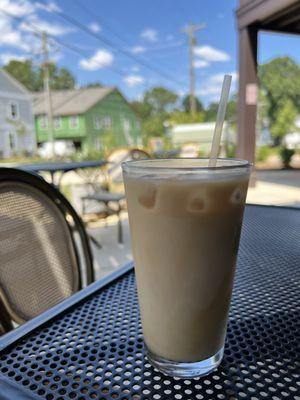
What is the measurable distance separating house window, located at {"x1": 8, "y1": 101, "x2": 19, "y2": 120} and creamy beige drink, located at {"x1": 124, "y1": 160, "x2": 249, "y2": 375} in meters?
27.7

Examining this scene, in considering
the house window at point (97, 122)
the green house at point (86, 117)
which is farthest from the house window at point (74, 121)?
the house window at point (97, 122)

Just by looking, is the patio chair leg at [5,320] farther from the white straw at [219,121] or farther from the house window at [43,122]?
the house window at [43,122]

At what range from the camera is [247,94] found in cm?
609

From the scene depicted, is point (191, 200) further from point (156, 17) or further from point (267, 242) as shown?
point (156, 17)

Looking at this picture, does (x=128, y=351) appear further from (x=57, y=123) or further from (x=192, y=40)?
(x=57, y=123)

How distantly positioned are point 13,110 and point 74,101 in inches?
203

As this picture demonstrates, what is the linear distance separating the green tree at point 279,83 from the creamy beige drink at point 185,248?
21912 mm

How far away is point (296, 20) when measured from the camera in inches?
196

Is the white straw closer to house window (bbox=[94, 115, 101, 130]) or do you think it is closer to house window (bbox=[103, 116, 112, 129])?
house window (bbox=[94, 115, 101, 130])

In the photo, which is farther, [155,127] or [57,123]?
[155,127]

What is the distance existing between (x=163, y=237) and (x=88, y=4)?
Result: 53.8ft

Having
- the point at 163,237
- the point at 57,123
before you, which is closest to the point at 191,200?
the point at 163,237

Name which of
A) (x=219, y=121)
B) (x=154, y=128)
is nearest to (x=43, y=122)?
(x=154, y=128)

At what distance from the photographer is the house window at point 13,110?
2544 centimetres
